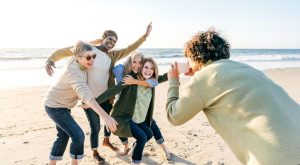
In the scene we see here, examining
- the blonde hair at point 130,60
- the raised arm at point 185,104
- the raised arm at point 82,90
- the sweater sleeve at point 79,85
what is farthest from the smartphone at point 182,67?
the blonde hair at point 130,60

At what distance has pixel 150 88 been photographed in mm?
5289

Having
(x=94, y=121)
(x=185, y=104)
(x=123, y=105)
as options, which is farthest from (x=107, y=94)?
(x=185, y=104)

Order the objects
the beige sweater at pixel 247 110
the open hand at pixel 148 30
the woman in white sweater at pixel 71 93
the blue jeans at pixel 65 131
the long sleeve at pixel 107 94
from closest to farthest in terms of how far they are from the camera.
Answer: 1. the beige sweater at pixel 247 110
2. the woman in white sweater at pixel 71 93
3. the blue jeans at pixel 65 131
4. the long sleeve at pixel 107 94
5. the open hand at pixel 148 30

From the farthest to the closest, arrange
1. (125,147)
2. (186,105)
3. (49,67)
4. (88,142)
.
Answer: (88,142), (125,147), (49,67), (186,105)

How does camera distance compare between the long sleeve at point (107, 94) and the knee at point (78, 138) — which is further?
the long sleeve at point (107, 94)

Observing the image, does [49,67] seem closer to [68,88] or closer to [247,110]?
[68,88]

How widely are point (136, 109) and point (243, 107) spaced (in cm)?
279

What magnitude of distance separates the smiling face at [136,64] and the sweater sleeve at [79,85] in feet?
3.17

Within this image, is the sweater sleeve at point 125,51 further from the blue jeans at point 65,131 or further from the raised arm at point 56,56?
the blue jeans at point 65,131

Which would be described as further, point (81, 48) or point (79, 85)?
point (81, 48)

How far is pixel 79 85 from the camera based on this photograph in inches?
167

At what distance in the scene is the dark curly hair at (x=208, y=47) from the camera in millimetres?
2775

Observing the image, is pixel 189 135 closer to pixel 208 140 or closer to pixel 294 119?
pixel 208 140

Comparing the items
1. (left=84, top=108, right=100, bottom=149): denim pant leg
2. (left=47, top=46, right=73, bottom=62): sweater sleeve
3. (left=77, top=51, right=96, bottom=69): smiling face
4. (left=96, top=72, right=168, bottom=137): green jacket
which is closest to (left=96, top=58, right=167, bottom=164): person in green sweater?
(left=96, top=72, right=168, bottom=137): green jacket
